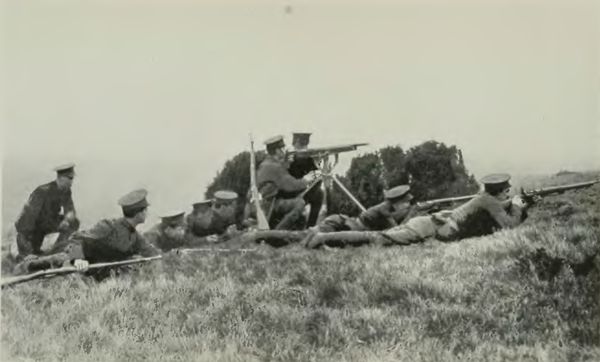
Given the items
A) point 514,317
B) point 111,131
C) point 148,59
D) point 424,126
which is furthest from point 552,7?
point 111,131

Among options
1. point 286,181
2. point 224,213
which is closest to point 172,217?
point 224,213

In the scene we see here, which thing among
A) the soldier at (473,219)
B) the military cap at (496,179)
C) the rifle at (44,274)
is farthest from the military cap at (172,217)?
the military cap at (496,179)

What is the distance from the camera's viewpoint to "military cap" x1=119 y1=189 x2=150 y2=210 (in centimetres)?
564

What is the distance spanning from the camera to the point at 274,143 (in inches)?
224

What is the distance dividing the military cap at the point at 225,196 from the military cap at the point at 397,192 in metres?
1.07

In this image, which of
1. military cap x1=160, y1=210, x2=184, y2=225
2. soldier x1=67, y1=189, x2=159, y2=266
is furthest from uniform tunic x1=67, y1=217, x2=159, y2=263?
military cap x1=160, y1=210, x2=184, y2=225

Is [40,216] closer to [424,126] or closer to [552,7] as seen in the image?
[424,126]

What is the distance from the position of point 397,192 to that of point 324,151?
1.84 ft

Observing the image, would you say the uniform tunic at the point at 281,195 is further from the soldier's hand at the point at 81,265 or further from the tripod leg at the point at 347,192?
the soldier's hand at the point at 81,265

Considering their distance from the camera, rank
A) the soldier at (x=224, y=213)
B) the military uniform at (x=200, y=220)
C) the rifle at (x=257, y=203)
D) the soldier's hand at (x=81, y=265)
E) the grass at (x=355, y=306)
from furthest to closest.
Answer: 1. the military uniform at (x=200, y=220)
2. the soldier at (x=224, y=213)
3. the rifle at (x=257, y=203)
4. the soldier's hand at (x=81, y=265)
5. the grass at (x=355, y=306)

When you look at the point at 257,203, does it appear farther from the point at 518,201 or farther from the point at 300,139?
the point at 518,201

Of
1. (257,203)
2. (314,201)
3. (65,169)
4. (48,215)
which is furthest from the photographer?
(257,203)

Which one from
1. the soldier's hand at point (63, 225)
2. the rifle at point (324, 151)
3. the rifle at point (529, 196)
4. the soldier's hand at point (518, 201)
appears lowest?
the soldier's hand at point (518, 201)

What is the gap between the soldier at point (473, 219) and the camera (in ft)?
18.2
